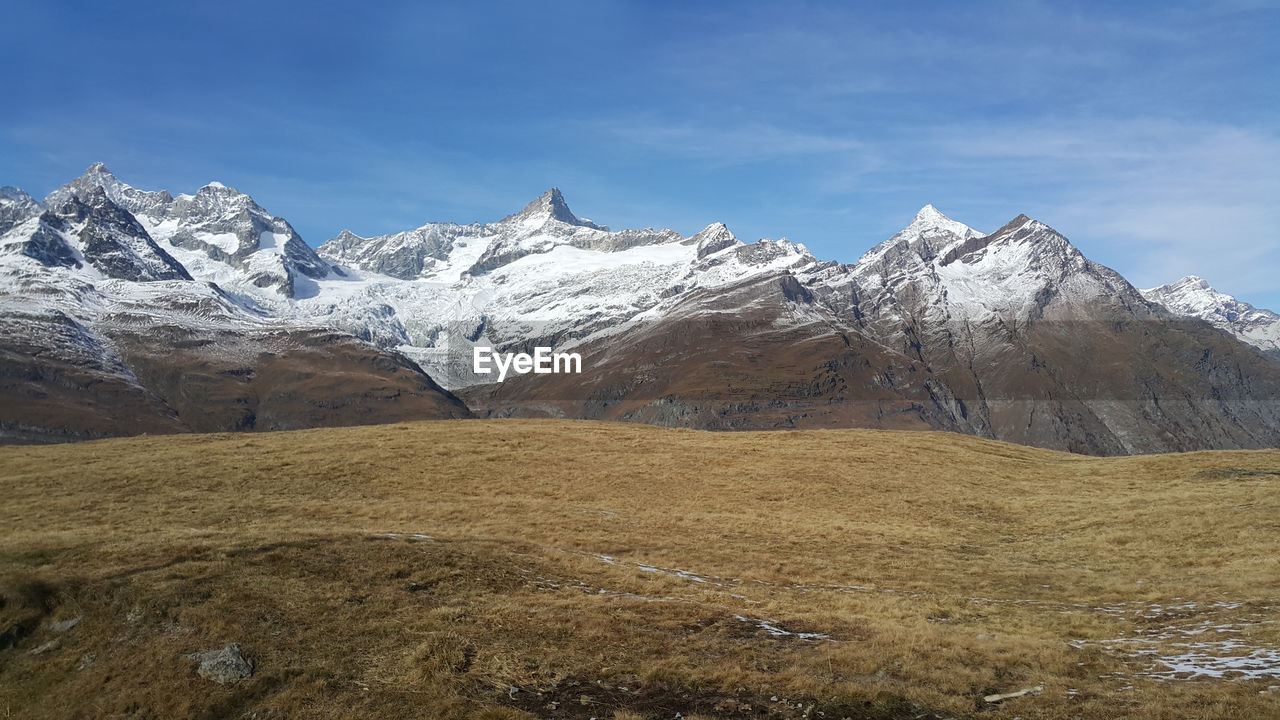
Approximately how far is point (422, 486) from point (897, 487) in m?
31.2

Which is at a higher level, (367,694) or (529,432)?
(529,432)

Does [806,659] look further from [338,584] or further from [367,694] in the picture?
[338,584]

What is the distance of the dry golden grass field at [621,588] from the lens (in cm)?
2019

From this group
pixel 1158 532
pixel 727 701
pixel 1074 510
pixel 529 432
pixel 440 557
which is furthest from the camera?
pixel 529 432

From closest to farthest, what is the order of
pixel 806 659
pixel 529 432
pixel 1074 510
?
pixel 806 659 < pixel 1074 510 < pixel 529 432

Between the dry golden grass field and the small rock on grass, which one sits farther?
the small rock on grass

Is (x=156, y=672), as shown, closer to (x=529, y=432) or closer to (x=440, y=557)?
(x=440, y=557)

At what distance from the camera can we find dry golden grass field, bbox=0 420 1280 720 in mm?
20188

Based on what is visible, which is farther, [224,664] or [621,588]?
[621,588]

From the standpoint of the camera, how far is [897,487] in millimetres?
54000

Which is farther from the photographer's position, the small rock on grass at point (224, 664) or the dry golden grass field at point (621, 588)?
the small rock on grass at point (224, 664)

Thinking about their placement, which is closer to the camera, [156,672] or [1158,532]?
[156,672]

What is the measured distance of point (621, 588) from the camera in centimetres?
3009

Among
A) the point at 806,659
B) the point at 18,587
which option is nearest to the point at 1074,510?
the point at 806,659
